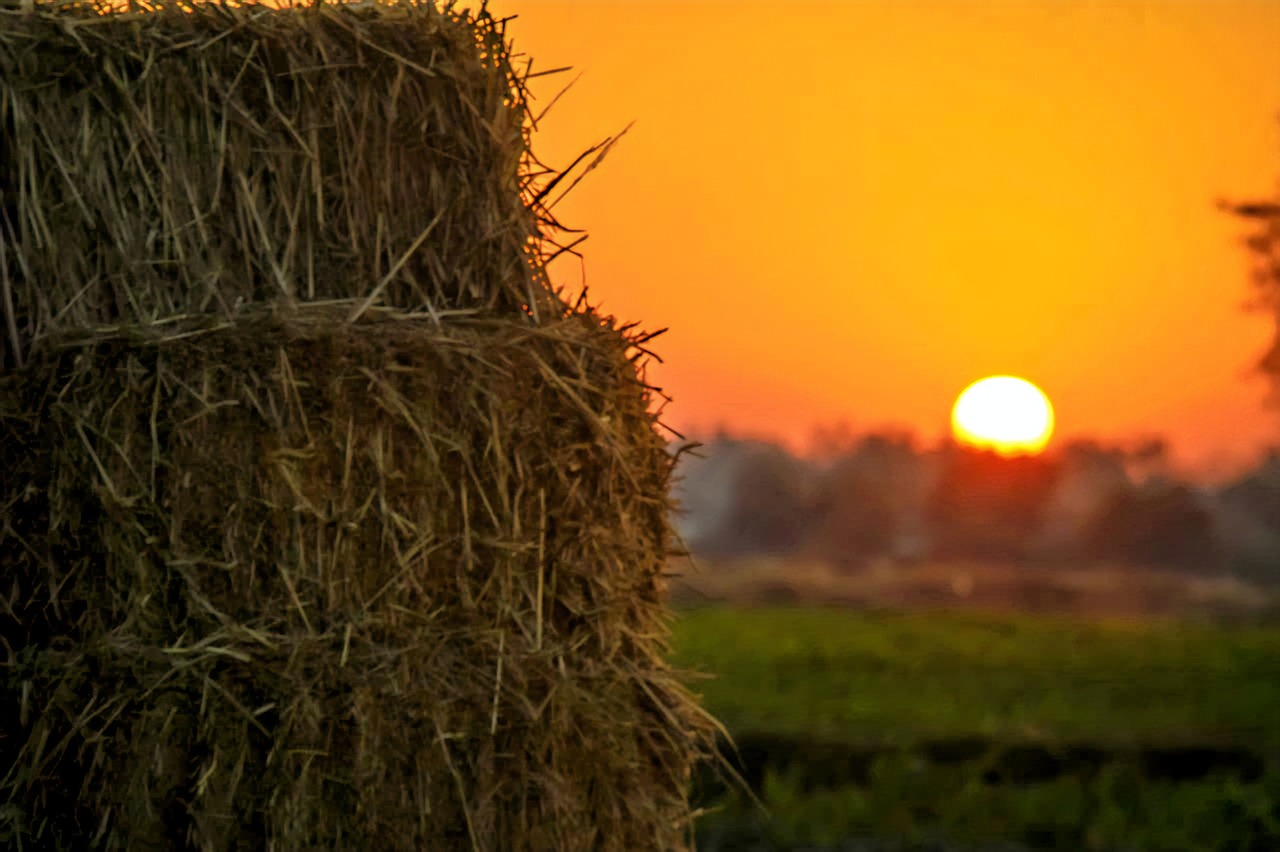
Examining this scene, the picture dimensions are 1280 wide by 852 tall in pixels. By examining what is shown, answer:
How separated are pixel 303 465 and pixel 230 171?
86cm

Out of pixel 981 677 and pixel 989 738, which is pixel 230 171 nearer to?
pixel 989 738

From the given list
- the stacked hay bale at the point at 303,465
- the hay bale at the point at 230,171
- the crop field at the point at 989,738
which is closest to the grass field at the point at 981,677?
the crop field at the point at 989,738

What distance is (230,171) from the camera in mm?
4480

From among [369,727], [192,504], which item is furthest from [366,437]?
[369,727]

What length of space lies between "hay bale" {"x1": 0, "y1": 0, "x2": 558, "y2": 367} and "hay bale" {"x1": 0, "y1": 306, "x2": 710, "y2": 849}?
21cm

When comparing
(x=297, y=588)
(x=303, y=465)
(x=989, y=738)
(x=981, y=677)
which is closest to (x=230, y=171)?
(x=303, y=465)

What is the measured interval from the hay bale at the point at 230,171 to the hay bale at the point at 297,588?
0.70 feet

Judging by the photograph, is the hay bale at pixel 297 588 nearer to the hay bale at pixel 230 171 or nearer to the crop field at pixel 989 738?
the hay bale at pixel 230 171

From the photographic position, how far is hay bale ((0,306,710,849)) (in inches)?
165

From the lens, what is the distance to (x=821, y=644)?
667 inches

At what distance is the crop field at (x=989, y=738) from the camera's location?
9102 mm

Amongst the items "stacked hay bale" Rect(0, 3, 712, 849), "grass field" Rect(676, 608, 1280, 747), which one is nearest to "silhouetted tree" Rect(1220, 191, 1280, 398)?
"grass field" Rect(676, 608, 1280, 747)

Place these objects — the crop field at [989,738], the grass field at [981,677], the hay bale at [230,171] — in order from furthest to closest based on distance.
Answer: the grass field at [981,677], the crop field at [989,738], the hay bale at [230,171]

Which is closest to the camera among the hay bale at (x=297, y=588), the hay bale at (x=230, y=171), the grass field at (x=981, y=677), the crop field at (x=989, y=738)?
the hay bale at (x=297, y=588)
